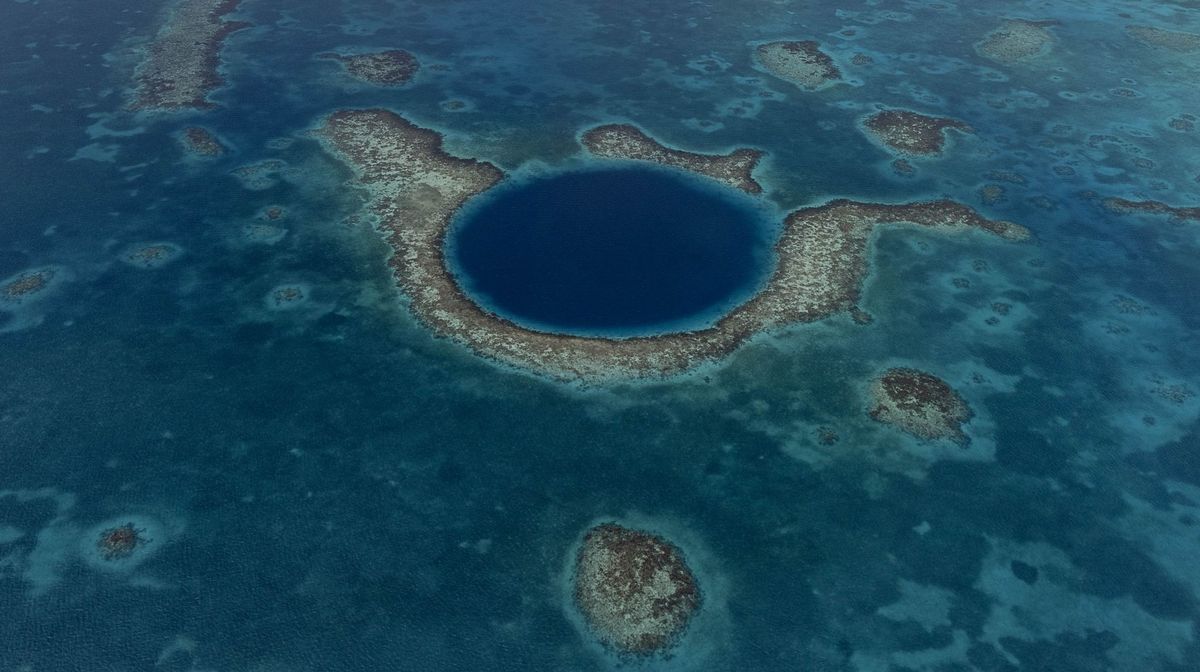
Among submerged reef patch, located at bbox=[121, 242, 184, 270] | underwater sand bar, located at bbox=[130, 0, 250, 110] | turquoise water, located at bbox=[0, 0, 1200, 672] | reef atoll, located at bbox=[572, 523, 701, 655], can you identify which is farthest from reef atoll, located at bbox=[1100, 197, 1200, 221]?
underwater sand bar, located at bbox=[130, 0, 250, 110]

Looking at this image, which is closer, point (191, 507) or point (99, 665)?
point (99, 665)

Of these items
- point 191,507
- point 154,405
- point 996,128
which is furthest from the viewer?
point 996,128

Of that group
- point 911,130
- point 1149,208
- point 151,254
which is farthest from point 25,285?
point 1149,208

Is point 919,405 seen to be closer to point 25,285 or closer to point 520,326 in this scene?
point 520,326

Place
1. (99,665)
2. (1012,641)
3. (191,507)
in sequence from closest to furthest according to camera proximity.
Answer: (99,665) < (1012,641) < (191,507)

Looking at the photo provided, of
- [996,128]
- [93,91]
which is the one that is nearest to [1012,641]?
[996,128]

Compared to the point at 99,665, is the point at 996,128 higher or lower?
higher

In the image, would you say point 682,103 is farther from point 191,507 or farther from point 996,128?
point 191,507
